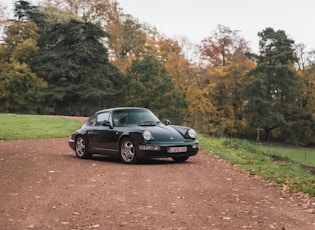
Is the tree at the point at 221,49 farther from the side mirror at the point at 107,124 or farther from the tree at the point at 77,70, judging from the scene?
the side mirror at the point at 107,124

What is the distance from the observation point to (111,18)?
6600cm

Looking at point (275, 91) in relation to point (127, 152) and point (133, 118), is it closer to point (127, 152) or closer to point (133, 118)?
point (133, 118)

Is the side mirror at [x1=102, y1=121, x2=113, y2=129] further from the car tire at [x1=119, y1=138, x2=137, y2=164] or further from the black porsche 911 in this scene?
the car tire at [x1=119, y1=138, x2=137, y2=164]

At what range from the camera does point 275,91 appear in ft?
206

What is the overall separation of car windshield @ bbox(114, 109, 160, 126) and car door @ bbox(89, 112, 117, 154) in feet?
0.79

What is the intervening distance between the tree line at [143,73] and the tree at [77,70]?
0.12 meters

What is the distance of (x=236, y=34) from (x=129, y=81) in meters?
16.8

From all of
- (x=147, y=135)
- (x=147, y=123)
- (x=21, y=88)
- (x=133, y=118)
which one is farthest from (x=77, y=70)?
(x=147, y=135)

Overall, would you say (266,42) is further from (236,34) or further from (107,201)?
(107,201)

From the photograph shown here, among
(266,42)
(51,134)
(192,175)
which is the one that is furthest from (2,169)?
A: (266,42)

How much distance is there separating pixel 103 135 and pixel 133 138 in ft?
4.18

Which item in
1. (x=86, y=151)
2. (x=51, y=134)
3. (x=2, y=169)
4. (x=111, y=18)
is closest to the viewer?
(x=2, y=169)

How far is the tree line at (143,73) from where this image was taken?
179ft

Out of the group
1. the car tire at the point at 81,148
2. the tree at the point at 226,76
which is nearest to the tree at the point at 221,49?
the tree at the point at 226,76
